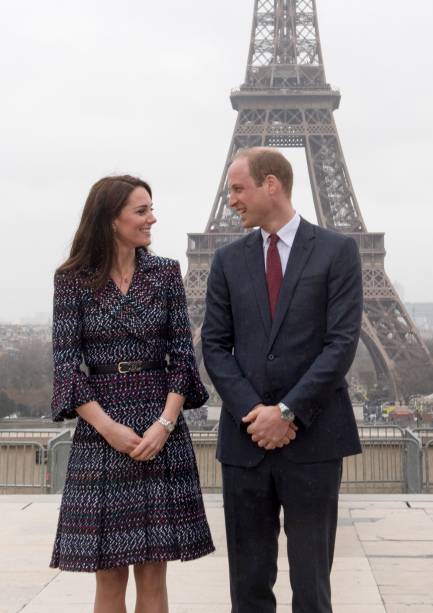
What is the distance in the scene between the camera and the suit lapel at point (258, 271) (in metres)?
3.44

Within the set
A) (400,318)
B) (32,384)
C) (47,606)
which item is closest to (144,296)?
(47,606)

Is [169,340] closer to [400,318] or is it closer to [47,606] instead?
[47,606]

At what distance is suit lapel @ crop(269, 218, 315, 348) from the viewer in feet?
11.2

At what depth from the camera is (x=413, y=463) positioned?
10.6 metres

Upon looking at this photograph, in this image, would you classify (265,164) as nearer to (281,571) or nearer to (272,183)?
(272,183)

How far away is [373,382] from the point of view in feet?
195

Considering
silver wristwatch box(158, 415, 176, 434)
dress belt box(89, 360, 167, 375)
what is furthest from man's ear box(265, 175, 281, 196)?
silver wristwatch box(158, 415, 176, 434)

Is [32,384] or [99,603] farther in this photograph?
[32,384]

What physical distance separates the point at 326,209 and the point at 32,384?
64.2 feet

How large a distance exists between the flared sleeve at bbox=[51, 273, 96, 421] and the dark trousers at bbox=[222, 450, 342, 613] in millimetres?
631

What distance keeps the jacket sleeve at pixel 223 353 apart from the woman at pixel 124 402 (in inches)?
4.5

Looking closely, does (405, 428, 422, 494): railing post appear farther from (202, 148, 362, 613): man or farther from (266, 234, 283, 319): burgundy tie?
(266, 234, 283, 319): burgundy tie

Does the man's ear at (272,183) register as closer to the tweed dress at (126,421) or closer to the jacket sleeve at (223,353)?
the jacket sleeve at (223,353)

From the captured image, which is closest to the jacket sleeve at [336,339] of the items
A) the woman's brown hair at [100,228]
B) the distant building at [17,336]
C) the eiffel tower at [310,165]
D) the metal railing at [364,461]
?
the woman's brown hair at [100,228]
